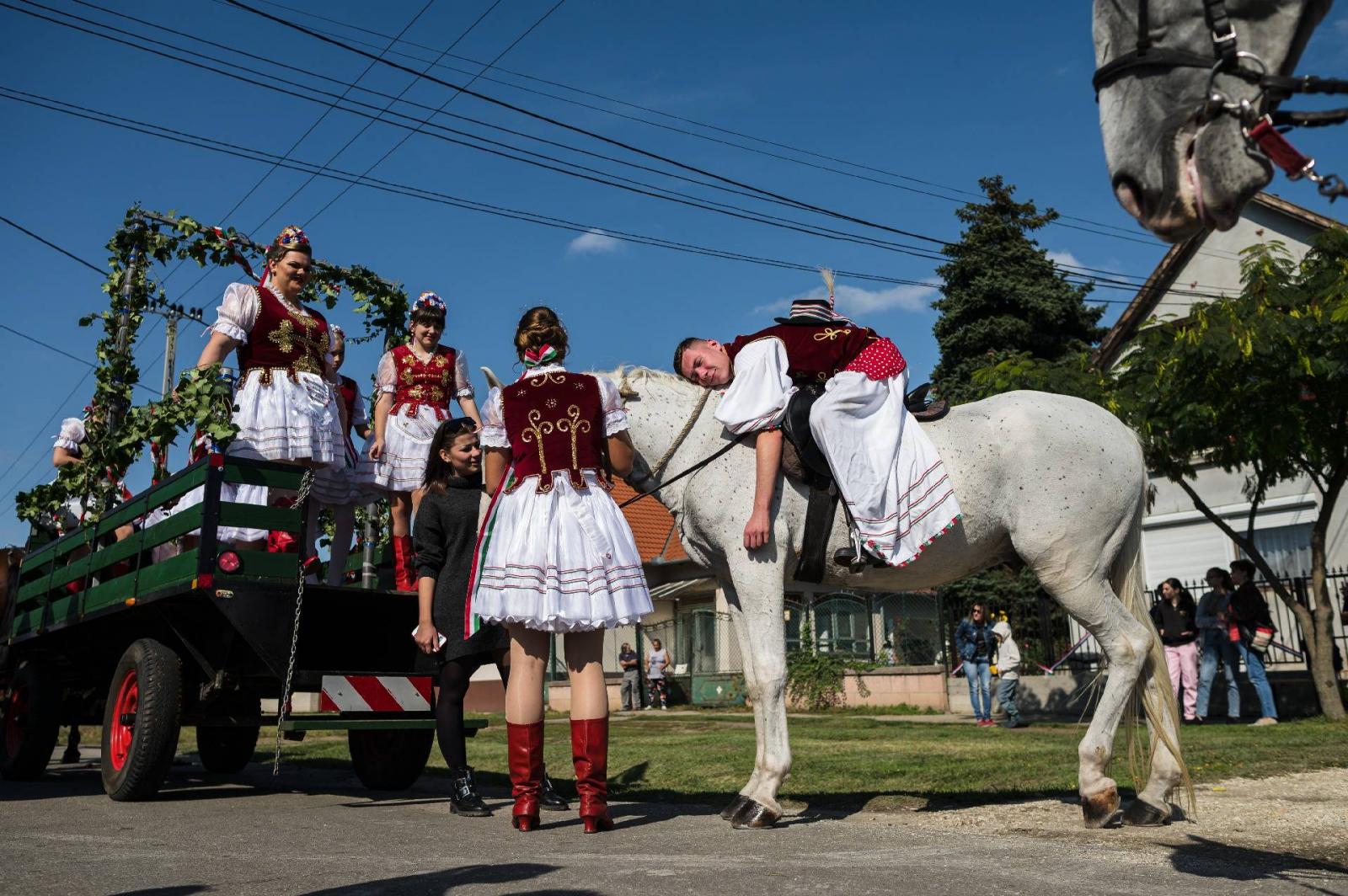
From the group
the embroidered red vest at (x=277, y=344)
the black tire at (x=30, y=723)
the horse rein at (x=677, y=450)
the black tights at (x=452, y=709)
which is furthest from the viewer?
the black tire at (x=30, y=723)

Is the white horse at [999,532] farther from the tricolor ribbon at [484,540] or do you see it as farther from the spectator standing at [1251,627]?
the spectator standing at [1251,627]

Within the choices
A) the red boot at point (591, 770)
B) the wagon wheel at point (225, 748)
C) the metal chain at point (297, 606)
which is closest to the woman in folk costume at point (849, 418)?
the red boot at point (591, 770)

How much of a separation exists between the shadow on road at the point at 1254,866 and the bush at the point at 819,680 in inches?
662

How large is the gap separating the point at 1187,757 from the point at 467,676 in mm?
4973

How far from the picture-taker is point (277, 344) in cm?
725

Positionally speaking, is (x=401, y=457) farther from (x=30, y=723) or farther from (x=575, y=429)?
(x=30, y=723)

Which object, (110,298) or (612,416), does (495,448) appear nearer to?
(612,416)

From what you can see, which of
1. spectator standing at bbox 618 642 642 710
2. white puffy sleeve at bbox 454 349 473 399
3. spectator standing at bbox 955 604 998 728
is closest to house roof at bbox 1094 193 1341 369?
spectator standing at bbox 955 604 998 728

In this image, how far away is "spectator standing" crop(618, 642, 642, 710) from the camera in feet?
81.1

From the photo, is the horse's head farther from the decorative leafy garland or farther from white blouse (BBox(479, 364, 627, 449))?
the decorative leafy garland

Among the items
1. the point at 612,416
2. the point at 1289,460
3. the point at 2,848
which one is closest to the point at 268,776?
the point at 2,848

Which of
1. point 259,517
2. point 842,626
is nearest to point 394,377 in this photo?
point 259,517

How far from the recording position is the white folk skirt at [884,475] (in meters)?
5.41

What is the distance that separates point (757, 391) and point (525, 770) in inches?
83.8
